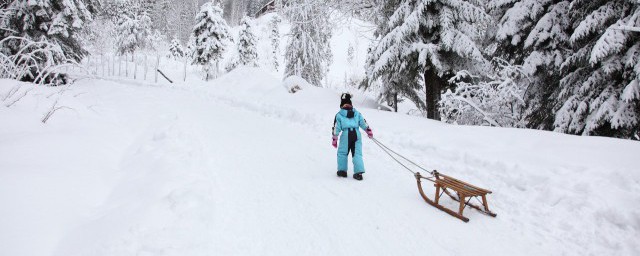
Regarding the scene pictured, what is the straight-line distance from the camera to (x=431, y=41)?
35.1 ft

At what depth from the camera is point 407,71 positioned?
10742mm

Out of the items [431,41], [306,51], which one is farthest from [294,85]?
[431,41]

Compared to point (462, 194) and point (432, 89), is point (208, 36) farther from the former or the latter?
point (462, 194)

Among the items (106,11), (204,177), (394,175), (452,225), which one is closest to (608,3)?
(394,175)

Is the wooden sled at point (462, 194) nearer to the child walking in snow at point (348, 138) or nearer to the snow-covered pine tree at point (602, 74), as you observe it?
the child walking in snow at point (348, 138)

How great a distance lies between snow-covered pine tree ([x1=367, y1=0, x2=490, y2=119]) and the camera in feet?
32.5

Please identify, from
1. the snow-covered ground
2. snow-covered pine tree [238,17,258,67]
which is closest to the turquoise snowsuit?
the snow-covered ground

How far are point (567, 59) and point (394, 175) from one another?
212 inches

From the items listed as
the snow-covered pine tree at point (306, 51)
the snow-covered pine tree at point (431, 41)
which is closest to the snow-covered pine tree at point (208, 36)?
the snow-covered pine tree at point (306, 51)

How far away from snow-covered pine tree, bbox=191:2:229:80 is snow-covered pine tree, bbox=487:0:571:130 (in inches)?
1116

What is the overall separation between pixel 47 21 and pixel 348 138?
19.2 meters

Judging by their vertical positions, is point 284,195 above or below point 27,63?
below

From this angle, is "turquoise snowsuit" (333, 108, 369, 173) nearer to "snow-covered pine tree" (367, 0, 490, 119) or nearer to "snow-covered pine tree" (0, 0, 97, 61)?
"snow-covered pine tree" (367, 0, 490, 119)

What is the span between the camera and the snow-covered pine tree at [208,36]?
109ft
